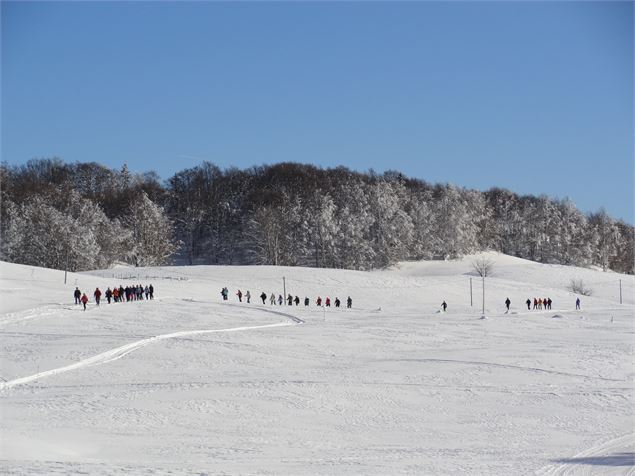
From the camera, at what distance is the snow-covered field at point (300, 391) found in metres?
15.8

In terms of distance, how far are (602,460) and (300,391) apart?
383 inches

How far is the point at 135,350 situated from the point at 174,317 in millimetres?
12561

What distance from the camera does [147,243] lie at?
9131 cm

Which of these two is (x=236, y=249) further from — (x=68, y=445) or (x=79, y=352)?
(x=68, y=445)

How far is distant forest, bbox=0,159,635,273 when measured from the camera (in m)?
86.1

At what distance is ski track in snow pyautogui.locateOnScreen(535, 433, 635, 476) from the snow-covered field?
0.26ft

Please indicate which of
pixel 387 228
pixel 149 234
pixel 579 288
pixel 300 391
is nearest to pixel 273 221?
pixel 149 234

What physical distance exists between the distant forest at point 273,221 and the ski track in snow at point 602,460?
226 ft

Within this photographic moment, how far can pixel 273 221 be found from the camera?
9181cm

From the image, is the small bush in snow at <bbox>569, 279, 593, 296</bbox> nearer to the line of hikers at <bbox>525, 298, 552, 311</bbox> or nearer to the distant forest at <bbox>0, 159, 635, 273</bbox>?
the line of hikers at <bbox>525, 298, 552, 311</bbox>

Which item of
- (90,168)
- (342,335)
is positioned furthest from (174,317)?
(90,168)

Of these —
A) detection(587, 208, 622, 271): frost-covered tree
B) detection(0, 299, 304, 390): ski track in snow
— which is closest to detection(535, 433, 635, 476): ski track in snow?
detection(0, 299, 304, 390): ski track in snow

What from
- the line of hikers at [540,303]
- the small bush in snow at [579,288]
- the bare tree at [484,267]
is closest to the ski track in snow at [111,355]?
the line of hikers at [540,303]

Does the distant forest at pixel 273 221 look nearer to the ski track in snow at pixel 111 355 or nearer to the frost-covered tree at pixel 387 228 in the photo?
Result: the frost-covered tree at pixel 387 228
